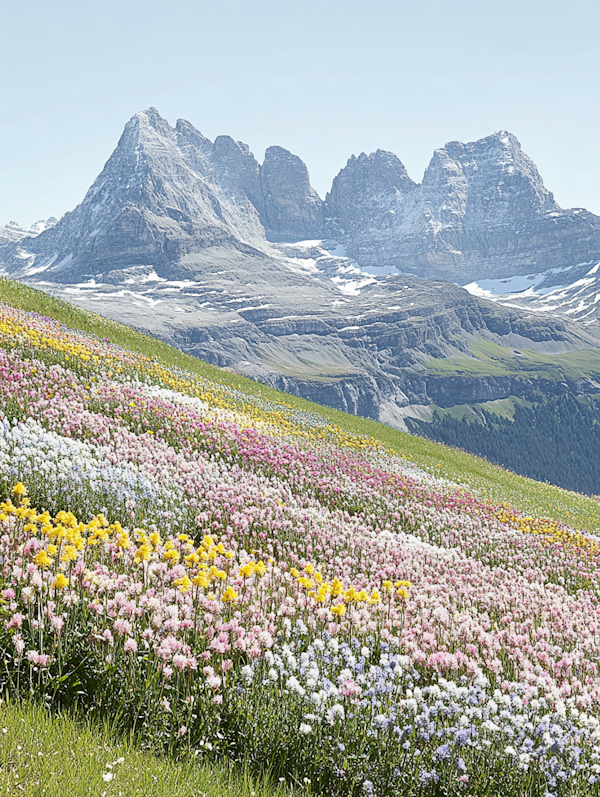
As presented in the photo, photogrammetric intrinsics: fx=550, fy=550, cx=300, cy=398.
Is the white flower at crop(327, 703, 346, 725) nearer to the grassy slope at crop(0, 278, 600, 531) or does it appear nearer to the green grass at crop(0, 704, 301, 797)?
the green grass at crop(0, 704, 301, 797)

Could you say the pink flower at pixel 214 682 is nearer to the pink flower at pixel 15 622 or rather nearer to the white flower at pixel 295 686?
the white flower at pixel 295 686

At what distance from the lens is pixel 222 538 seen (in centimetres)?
1086

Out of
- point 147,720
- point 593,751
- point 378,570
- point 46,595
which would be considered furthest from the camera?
point 378,570

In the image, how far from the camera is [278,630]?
6613 mm

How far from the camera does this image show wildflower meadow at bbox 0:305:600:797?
4.98 meters

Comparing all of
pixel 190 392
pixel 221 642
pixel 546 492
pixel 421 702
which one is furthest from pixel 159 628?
pixel 546 492

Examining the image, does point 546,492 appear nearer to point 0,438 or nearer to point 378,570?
point 378,570

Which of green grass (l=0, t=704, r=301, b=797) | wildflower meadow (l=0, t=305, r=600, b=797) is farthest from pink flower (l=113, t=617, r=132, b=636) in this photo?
green grass (l=0, t=704, r=301, b=797)

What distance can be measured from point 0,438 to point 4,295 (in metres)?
20.1

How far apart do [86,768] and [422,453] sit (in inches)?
1147

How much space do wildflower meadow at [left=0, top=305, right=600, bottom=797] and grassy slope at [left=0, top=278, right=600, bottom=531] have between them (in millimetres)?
10742

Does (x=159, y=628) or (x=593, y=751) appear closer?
(x=593, y=751)

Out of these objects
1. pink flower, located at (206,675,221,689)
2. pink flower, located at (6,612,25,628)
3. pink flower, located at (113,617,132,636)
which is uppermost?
pink flower, located at (113,617,132,636)

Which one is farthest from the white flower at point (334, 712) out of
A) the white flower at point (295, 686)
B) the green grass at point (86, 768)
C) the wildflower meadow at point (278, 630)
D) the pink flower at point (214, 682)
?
the pink flower at point (214, 682)
